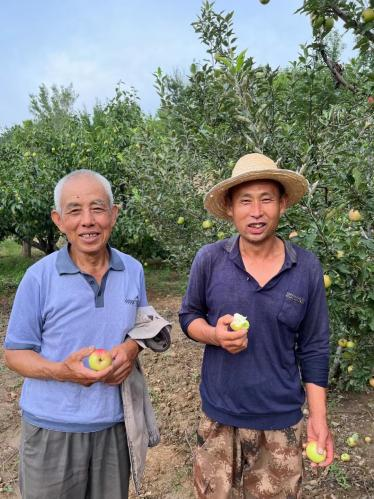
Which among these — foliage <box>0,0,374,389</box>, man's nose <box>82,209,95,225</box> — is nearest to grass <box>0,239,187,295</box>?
foliage <box>0,0,374,389</box>

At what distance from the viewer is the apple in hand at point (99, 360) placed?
54.9 inches

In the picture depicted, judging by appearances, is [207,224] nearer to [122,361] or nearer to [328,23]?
[328,23]

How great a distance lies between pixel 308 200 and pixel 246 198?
1.97 ft

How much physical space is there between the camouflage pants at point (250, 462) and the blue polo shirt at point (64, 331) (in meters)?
0.37

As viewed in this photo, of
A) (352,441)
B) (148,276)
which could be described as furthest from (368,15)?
(148,276)

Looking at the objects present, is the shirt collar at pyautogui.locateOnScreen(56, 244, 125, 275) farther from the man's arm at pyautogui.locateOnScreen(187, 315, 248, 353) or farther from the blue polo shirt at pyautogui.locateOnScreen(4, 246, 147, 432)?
the man's arm at pyautogui.locateOnScreen(187, 315, 248, 353)

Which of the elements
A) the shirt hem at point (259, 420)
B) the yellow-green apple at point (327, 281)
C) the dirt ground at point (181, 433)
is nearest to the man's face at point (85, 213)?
the shirt hem at point (259, 420)

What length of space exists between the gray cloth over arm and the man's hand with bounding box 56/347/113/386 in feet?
0.58

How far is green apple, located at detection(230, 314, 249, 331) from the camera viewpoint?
1410 mm

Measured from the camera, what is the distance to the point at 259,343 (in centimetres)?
154

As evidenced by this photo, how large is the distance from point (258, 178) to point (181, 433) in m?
2.09

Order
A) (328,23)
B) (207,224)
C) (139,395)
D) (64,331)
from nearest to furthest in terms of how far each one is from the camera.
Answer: (64,331)
(139,395)
(328,23)
(207,224)

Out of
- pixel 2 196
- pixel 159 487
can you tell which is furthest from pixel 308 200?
pixel 2 196

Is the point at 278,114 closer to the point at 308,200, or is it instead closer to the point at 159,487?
the point at 308,200
